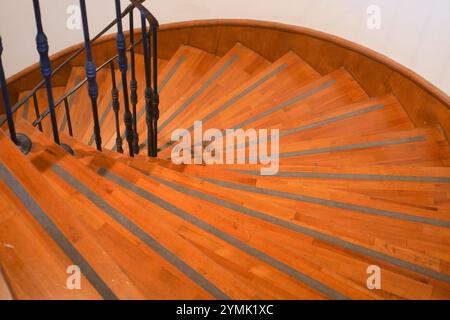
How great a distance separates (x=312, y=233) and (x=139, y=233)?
635 millimetres

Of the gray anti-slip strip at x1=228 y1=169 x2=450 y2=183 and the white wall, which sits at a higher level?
the white wall

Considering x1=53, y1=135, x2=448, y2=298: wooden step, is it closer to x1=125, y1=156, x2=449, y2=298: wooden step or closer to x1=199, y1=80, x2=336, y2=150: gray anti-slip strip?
x1=125, y1=156, x2=449, y2=298: wooden step

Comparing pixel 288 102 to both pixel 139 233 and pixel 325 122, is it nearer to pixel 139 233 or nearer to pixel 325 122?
pixel 325 122

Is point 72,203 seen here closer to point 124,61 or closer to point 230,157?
point 124,61

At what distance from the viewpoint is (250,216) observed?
1633 millimetres

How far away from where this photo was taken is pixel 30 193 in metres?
1.24

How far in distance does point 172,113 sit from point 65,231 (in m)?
1.73

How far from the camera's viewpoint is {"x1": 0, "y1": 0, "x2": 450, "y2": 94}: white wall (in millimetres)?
2215

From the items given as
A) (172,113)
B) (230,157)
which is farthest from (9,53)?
(230,157)

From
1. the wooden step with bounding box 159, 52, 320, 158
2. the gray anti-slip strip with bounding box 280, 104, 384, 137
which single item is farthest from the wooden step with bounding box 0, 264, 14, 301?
the gray anti-slip strip with bounding box 280, 104, 384, 137

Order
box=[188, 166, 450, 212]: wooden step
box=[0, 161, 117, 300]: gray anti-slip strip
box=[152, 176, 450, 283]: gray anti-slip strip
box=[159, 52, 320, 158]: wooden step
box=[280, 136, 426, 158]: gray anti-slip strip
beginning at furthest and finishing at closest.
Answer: box=[159, 52, 320, 158]: wooden step
box=[280, 136, 426, 158]: gray anti-slip strip
box=[188, 166, 450, 212]: wooden step
box=[152, 176, 450, 283]: gray anti-slip strip
box=[0, 161, 117, 300]: gray anti-slip strip

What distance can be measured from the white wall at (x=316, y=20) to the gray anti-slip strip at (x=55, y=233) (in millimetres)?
2010

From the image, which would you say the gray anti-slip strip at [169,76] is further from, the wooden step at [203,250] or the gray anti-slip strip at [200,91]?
the wooden step at [203,250]

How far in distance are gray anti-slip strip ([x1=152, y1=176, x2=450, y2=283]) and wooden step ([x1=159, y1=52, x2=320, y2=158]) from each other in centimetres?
82
